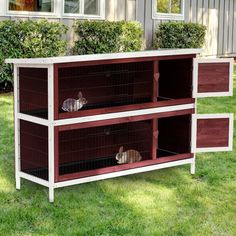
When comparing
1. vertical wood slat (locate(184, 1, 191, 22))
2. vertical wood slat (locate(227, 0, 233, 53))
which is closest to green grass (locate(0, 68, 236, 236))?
vertical wood slat (locate(184, 1, 191, 22))

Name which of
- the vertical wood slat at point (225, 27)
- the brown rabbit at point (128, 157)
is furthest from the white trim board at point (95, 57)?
the vertical wood slat at point (225, 27)

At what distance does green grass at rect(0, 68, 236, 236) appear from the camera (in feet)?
11.5

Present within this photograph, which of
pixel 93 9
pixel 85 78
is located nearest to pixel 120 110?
pixel 85 78

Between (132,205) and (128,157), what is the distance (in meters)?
0.63

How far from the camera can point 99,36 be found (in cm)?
966

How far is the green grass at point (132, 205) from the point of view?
352cm

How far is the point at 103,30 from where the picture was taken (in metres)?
9.59

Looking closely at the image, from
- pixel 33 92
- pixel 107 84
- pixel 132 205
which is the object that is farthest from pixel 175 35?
pixel 132 205

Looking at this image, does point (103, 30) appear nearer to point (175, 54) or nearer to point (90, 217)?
point (175, 54)

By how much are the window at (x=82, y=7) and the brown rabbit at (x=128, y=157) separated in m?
5.85

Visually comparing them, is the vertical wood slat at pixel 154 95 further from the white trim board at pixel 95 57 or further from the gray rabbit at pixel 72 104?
the gray rabbit at pixel 72 104

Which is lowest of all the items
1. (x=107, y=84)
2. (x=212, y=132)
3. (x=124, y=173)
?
(x=124, y=173)

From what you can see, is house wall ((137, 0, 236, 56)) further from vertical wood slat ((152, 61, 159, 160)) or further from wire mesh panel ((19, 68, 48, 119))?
wire mesh panel ((19, 68, 48, 119))

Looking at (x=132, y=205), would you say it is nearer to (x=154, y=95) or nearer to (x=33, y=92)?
(x=154, y=95)
